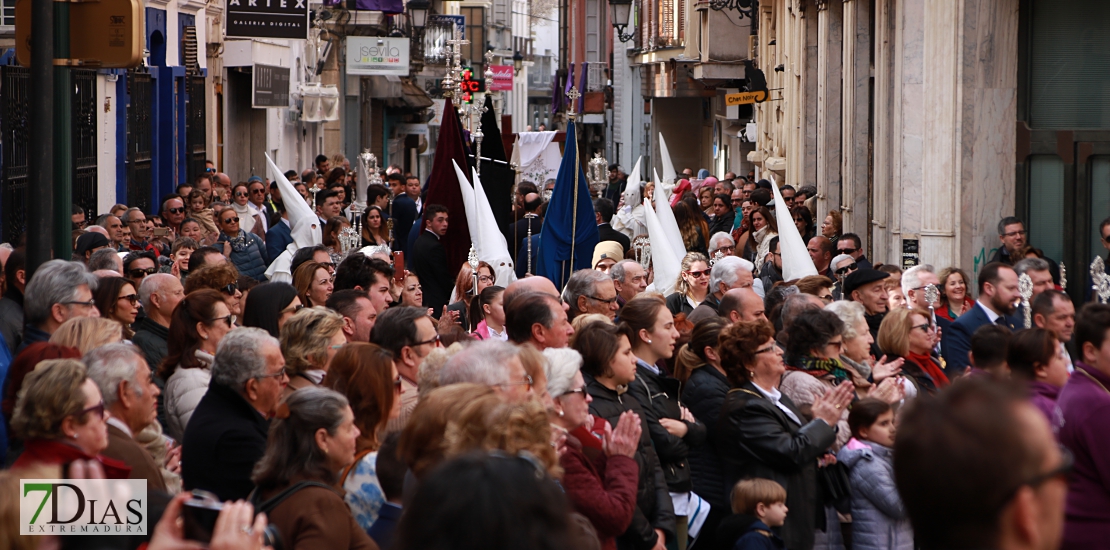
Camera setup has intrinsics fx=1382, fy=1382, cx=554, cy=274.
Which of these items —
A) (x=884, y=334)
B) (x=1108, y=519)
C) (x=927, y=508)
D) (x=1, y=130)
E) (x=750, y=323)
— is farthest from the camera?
(x=1, y=130)

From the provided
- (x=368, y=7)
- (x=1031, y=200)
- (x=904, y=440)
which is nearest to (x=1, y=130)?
(x=1031, y=200)

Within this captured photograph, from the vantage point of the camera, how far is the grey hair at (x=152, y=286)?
24.5ft

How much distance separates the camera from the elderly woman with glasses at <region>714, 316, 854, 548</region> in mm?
6090

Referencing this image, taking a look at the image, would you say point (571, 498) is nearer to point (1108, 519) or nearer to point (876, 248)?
point (1108, 519)

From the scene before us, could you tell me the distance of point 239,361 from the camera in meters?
5.08

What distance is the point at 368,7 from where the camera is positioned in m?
35.8

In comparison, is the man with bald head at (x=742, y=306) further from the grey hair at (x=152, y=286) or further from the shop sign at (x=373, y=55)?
the shop sign at (x=373, y=55)

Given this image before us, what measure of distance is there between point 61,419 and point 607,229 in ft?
33.1

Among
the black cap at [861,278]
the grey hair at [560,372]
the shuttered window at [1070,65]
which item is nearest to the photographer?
the grey hair at [560,372]

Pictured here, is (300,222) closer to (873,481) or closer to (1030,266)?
(1030,266)

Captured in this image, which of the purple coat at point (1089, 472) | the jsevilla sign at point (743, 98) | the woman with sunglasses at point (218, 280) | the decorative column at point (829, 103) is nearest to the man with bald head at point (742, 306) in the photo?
the woman with sunglasses at point (218, 280)

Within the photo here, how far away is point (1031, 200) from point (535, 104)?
99367 mm

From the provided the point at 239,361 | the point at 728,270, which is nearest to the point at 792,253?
the point at 728,270

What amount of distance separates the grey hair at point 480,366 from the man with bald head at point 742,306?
337 centimetres
